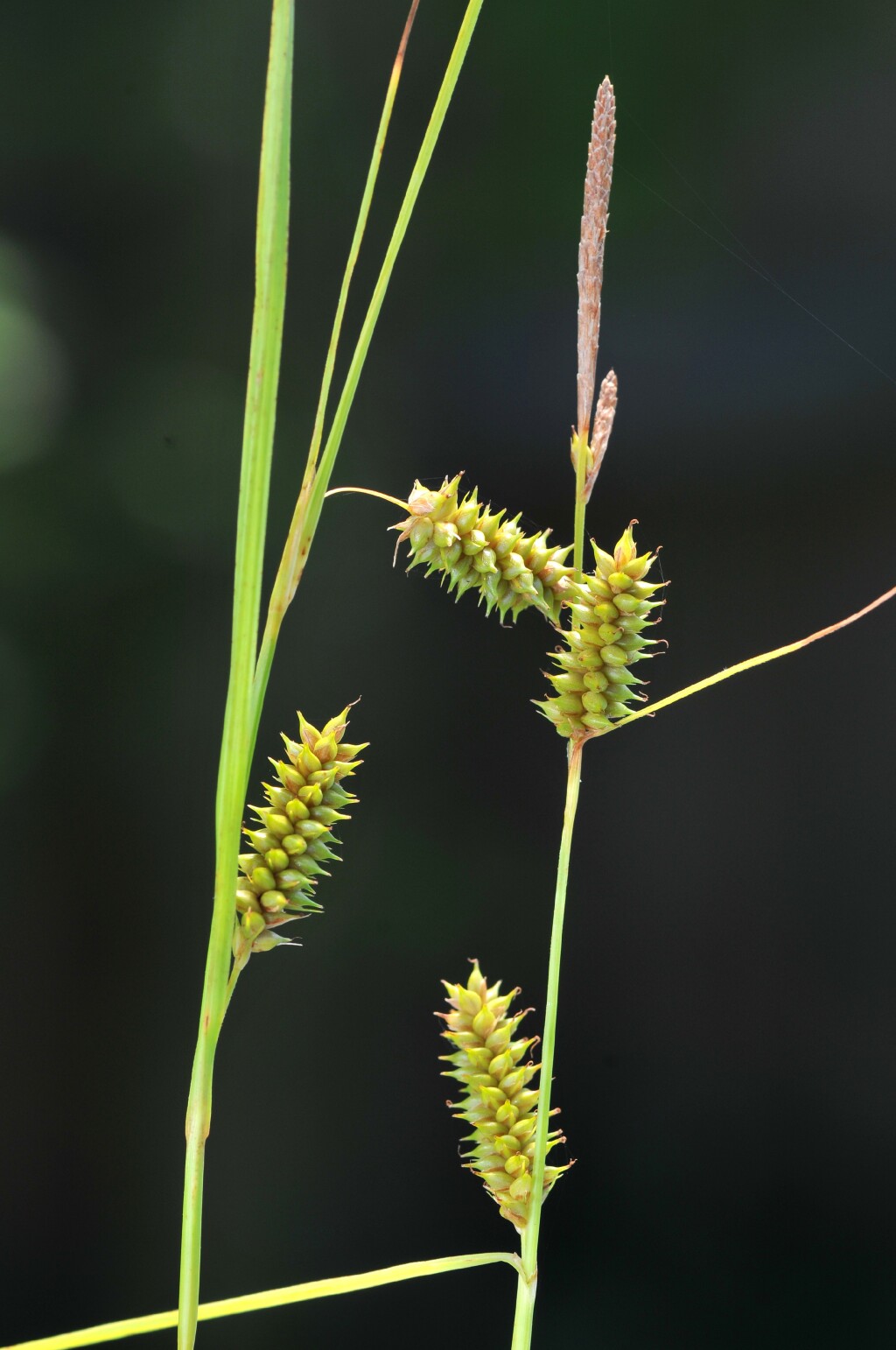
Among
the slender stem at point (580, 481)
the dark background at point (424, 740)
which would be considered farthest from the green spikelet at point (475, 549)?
the dark background at point (424, 740)

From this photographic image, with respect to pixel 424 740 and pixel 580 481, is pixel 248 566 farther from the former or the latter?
pixel 424 740

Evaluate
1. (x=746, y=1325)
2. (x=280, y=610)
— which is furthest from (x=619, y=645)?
(x=746, y=1325)

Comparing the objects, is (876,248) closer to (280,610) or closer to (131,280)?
(131,280)

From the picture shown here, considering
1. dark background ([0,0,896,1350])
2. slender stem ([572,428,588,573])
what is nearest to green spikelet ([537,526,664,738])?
slender stem ([572,428,588,573])

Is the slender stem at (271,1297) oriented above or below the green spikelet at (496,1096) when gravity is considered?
below

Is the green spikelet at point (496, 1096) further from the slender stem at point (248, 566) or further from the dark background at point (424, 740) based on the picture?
the dark background at point (424, 740)

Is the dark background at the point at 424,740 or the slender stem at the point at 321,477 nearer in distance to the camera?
the slender stem at the point at 321,477

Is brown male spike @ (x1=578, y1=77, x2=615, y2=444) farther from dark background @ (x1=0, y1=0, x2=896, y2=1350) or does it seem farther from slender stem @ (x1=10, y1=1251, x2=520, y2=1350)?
dark background @ (x1=0, y1=0, x2=896, y2=1350)
